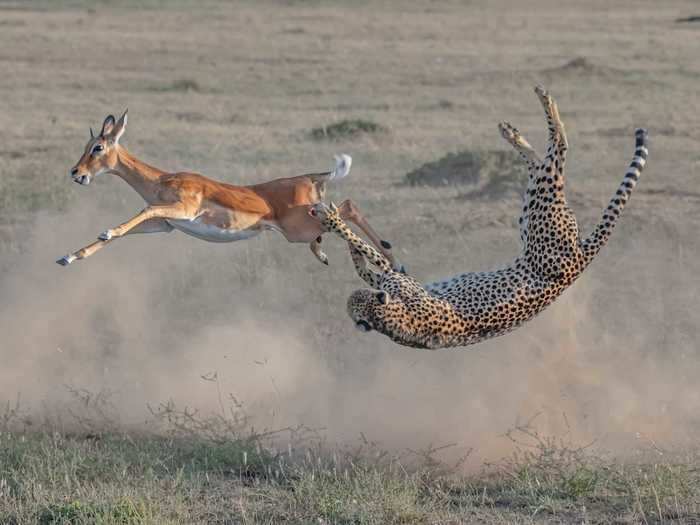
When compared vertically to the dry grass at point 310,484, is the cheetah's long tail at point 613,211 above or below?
above

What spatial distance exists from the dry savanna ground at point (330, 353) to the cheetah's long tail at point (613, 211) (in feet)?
3.03

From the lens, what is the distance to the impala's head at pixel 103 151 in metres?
6.96

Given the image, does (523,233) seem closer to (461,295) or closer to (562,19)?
(461,295)

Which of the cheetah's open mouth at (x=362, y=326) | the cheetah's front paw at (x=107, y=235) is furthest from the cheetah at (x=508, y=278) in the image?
the cheetah's front paw at (x=107, y=235)

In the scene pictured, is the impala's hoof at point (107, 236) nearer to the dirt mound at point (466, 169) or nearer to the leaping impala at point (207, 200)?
the leaping impala at point (207, 200)

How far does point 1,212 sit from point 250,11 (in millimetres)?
26882

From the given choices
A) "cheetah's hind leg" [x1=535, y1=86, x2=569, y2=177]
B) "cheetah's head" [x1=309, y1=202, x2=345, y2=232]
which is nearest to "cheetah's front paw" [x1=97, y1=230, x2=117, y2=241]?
"cheetah's head" [x1=309, y1=202, x2=345, y2=232]

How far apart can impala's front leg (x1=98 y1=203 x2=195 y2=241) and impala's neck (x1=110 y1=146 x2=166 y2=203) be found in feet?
1.00

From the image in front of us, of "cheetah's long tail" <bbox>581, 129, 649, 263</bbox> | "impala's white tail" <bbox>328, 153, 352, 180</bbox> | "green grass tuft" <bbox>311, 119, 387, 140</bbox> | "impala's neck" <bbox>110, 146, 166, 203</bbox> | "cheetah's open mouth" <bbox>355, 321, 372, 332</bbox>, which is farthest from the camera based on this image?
"green grass tuft" <bbox>311, 119, 387, 140</bbox>

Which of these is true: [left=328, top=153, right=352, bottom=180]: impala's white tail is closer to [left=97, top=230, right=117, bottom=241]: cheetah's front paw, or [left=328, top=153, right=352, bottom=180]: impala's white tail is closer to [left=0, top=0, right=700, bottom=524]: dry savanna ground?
[left=97, top=230, right=117, bottom=241]: cheetah's front paw

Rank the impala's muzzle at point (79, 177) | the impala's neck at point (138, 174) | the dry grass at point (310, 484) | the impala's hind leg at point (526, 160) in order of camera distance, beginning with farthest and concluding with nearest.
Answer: the impala's neck at point (138, 174) → the impala's muzzle at point (79, 177) → the impala's hind leg at point (526, 160) → the dry grass at point (310, 484)

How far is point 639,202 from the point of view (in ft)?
39.6

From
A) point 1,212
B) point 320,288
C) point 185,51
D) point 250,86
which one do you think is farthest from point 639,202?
point 185,51

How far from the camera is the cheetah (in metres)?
6.05
